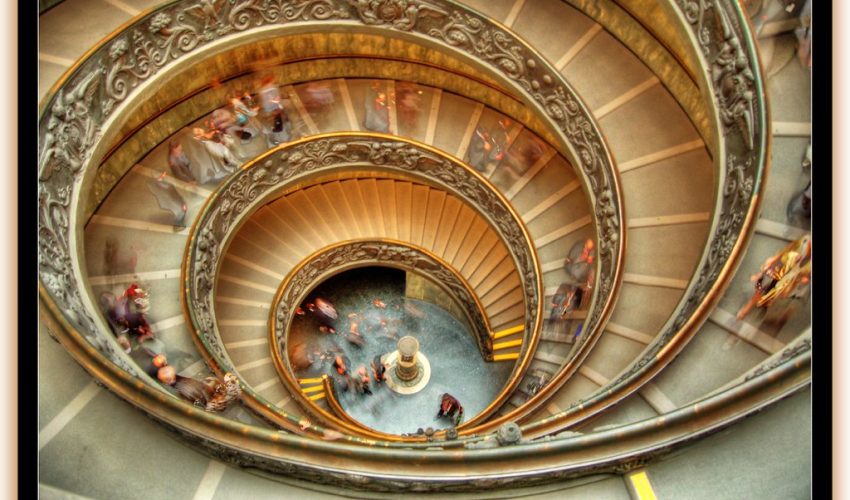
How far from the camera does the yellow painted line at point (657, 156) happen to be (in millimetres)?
9594

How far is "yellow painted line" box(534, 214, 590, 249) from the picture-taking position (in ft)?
37.9

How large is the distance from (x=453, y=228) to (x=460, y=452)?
10469 millimetres

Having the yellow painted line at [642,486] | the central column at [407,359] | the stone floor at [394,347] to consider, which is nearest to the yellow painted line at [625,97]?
the stone floor at [394,347]

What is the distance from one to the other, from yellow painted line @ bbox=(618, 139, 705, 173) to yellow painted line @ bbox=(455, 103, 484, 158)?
3918 mm

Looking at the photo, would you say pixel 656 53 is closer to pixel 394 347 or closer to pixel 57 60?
pixel 394 347

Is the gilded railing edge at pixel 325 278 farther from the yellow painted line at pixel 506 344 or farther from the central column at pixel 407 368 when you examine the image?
the central column at pixel 407 368

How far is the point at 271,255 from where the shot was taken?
45.7ft

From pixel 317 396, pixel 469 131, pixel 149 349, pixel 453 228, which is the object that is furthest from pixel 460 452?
pixel 453 228

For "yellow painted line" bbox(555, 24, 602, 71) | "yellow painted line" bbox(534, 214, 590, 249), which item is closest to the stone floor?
"yellow painted line" bbox(534, 214, 590, 249)

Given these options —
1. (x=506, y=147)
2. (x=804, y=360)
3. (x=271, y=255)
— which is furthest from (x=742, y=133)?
(x=271, y=255)

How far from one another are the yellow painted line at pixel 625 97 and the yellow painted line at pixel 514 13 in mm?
2407

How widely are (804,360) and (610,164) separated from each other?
17.5 ft
